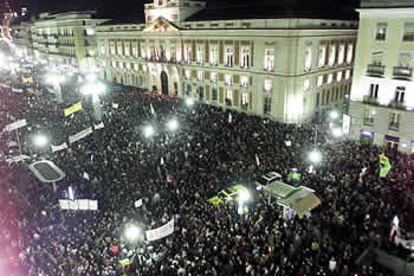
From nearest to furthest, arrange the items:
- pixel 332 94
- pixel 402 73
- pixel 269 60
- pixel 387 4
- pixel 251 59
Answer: pixel 387 4, pixel 402 73, pixel 269 60, pixel 251 59, pixel 332 94

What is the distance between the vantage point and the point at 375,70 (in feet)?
86.4

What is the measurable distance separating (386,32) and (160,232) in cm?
2161

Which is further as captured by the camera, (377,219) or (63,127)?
(63,127)

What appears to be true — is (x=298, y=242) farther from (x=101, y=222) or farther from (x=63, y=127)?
(x=63, y=127)

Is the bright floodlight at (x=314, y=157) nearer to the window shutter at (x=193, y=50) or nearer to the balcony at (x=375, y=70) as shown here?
the balcony at (x=375, y=70)

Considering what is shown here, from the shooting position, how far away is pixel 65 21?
7275 cm

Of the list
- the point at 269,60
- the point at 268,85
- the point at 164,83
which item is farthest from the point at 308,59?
the point at 164,83

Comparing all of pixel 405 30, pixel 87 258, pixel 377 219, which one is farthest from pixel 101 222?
pixel 405 30

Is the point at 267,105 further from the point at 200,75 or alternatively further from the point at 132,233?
the point at 132,233

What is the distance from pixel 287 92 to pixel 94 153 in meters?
19.3

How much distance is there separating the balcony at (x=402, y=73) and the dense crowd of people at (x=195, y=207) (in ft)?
17.9

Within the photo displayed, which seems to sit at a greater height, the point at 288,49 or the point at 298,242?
the point at 288,49

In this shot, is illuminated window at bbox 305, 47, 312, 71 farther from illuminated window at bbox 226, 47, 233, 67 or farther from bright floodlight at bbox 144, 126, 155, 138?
bright floodlight at bbox 144, 126, 155, 138

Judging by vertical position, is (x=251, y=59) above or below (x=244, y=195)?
above
